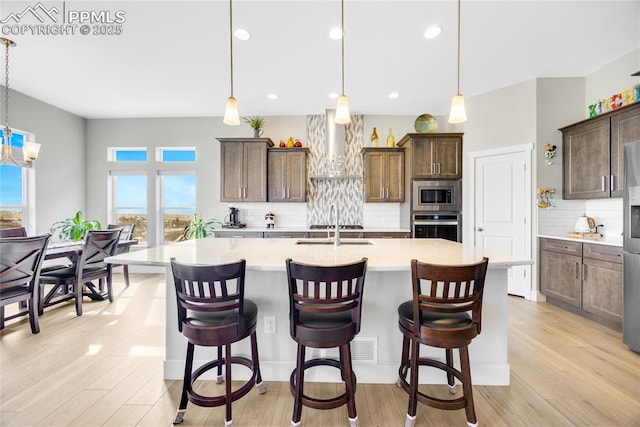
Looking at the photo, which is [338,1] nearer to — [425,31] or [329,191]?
[425,31]

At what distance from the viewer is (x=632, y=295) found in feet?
7.75

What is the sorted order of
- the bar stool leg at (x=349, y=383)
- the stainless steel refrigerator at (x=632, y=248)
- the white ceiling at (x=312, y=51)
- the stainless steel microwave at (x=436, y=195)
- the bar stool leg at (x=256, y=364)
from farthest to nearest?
the stainless steel microwave at (x=436, y=195) < the white ceiling at (x=312, y=51) < the stainless steel refrigerator at (x=632, y=248) < the bar stool leg at (x=256, y=364) < the bar stool leg at (x=349, y=383)

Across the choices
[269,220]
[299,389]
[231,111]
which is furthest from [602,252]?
[269,220]

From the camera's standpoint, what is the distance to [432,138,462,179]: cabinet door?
14.4 ft

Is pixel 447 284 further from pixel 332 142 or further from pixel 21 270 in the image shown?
pixel 332 142

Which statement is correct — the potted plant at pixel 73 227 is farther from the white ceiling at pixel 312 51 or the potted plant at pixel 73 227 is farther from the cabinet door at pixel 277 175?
the cabinet door at pixel 277 175

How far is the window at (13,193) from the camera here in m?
4.02

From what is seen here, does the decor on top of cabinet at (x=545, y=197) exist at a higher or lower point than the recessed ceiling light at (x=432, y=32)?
lower

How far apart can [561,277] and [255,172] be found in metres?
4.60

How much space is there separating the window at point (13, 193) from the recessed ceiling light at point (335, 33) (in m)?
4.82

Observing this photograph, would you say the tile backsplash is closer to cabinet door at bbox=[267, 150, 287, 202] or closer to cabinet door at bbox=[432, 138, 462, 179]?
cabinet door at bbox=[432, 138, 462, 179]

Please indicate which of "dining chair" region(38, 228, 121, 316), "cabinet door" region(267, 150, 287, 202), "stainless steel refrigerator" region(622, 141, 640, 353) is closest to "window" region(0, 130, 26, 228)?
"dining chair" region(38, 228, 121, 316)

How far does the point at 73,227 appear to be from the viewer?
4.23 meters

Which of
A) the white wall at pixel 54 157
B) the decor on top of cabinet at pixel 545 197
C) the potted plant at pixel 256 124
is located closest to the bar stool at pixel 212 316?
the potted plant at pixel 256 124
